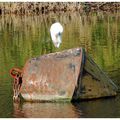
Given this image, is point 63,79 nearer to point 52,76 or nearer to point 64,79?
point 64,79

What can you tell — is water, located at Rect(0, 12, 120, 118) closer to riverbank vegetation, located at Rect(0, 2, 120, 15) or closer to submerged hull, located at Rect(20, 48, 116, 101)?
submerged hull, located at Rect(20, 48, 116, 101)

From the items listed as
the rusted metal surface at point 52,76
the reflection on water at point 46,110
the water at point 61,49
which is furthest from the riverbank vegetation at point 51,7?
the reflection on water at point 46,110

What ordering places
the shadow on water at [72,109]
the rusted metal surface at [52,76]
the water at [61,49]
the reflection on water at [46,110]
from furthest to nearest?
the rusted metal surface at [52,76]
the water at [61,49]
the reflection on water at [46,110]
the shadow on water at [72,109]

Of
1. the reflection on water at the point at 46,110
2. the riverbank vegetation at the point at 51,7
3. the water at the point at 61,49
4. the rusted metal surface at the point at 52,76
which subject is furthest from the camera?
the riverbank vegetation at the point at 51,7

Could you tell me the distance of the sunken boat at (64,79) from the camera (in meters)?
12.3

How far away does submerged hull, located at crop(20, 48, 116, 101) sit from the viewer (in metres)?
12.3

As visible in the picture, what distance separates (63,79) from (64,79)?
0.8 inches

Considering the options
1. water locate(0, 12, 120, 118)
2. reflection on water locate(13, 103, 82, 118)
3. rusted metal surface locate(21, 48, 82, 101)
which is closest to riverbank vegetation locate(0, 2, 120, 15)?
water locate(0, 12, 120, 118)

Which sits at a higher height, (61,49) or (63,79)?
(63,79)

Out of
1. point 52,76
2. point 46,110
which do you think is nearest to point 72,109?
point 46,110

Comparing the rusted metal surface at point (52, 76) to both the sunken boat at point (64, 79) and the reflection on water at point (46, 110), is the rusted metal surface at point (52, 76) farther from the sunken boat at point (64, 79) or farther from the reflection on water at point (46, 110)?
the reflection on water at point (46, 110)

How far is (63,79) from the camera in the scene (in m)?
12.3

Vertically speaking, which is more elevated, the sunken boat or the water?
the sunken boat

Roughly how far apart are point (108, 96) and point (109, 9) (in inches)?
1339
